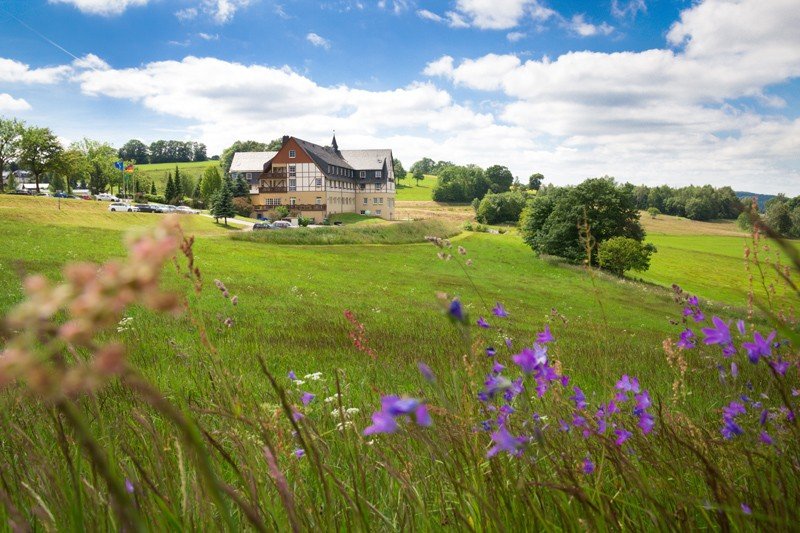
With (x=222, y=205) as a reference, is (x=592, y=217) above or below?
below

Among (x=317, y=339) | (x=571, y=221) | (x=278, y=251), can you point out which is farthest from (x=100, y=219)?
(x=317, y=339)

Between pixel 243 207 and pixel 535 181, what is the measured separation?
342 feet

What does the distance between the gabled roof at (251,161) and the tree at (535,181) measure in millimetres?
91918

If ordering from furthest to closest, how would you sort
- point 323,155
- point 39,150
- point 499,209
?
point 499,209 < point 323,155 < point 39,150

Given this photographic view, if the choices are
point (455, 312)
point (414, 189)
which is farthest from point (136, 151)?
point (455, 312)

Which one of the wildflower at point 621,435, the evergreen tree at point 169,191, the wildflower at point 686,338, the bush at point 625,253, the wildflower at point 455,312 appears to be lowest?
the bush at point 625,253

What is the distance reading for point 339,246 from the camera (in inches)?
2051

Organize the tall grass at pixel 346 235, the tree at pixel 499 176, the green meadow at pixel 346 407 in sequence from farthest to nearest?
the tree at pixel 499 176 → the tall grass at pixel 346 235 → the green meadow at pixel 346 407

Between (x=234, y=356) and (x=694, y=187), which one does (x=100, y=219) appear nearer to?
(x=234, y=356)

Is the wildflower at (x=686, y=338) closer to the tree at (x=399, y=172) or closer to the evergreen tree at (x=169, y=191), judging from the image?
the evergreen tree at (x=169, y=191)

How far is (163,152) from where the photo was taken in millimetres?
178500

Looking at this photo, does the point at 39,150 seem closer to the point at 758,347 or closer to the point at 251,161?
the point at 251,161

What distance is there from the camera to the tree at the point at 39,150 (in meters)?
68.8

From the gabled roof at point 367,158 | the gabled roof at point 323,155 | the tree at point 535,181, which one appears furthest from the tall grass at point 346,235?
the tree at point 535,181
